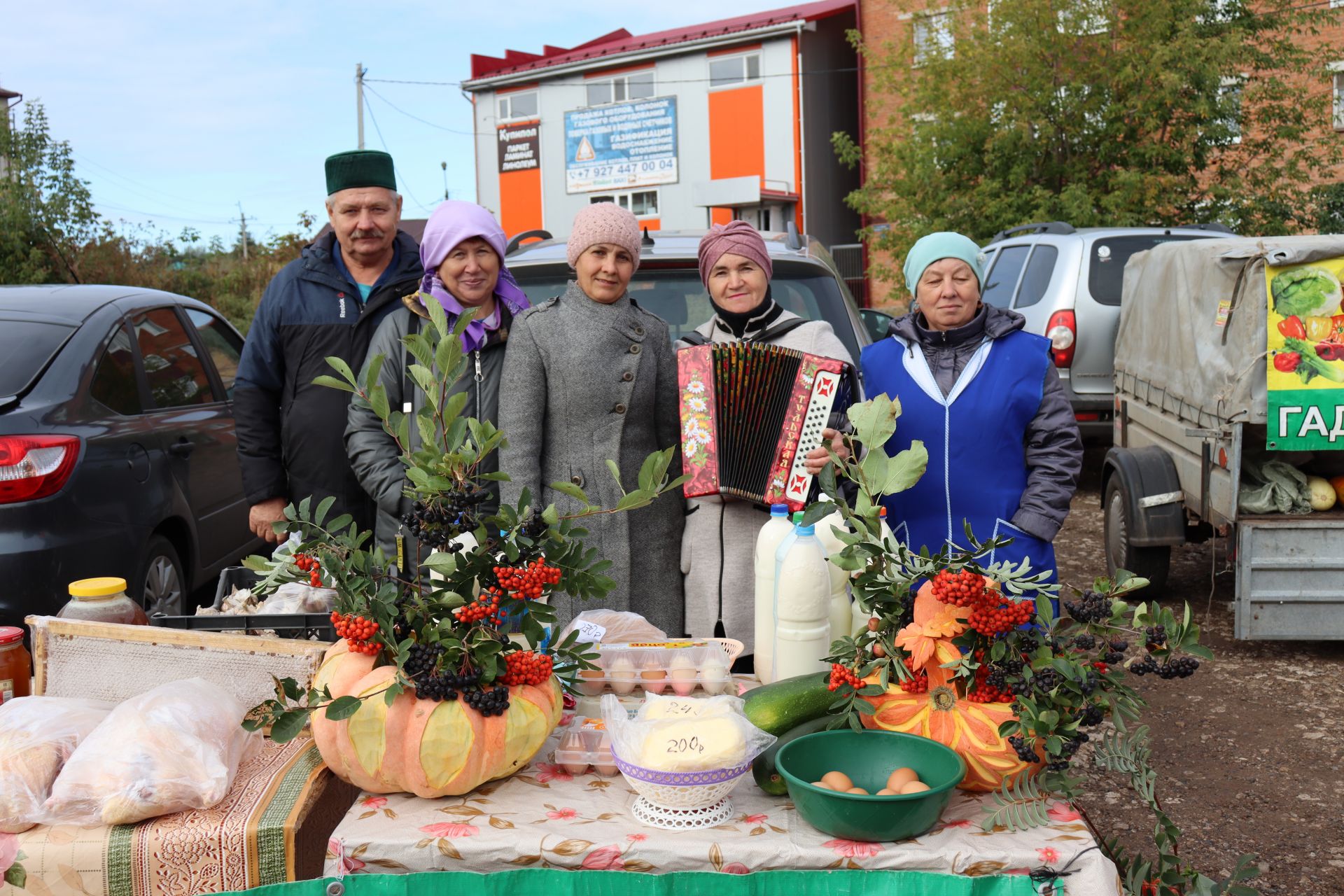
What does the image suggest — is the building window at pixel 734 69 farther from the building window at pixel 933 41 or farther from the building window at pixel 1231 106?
the building window at pixel 1231 106

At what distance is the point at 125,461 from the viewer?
4.66 metres

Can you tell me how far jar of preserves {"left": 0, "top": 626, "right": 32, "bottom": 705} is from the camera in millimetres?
2318

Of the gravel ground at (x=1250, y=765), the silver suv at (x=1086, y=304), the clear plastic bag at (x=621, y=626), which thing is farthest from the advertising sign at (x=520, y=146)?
the clear plastic bag at (x=621, y=626)

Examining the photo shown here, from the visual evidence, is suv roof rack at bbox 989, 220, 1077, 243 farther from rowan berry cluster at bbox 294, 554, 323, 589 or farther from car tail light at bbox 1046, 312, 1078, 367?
rowan berry cluster at bbox 294, 554, 323, 589

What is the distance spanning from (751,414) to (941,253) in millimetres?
748

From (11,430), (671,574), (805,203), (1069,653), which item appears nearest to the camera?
(1069,653)

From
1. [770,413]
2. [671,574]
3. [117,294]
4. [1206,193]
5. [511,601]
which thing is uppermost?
[1206,193]

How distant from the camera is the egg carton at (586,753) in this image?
2053 mm

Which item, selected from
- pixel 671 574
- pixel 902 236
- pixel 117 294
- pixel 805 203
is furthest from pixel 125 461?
pixel 805 203

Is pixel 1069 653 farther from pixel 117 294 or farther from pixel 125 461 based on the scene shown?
pixel 117 294

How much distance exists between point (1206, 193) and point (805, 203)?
1544cm

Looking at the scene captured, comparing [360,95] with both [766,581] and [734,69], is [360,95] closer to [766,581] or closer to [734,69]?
[734,69]

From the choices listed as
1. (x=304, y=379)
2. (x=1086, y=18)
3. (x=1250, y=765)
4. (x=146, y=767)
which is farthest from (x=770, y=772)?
(x=1086, y=18)

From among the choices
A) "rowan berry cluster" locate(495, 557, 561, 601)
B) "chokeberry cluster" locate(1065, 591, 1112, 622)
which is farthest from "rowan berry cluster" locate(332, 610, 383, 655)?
"chokeberry cluster" locate(1065, 591, 1112, 622)
